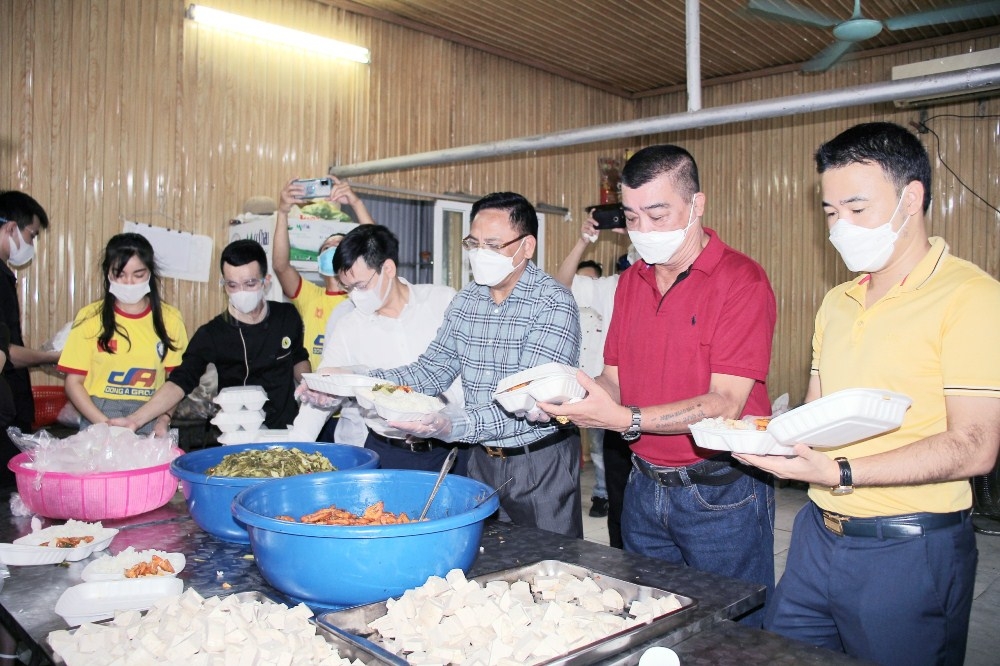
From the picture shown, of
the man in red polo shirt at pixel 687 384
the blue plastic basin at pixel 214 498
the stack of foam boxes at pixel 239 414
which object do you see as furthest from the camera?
the stack of foam boxes at pixel 239 414

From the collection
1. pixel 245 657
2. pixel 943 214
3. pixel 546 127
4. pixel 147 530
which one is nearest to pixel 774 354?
pixel 943 214

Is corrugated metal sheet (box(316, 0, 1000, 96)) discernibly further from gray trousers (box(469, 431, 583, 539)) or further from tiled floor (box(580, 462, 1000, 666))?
gray trousers (box(469, 431, 583, 539))

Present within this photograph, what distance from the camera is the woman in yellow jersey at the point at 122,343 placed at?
322cm

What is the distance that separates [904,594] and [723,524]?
53cm

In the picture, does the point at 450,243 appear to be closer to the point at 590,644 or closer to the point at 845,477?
the point at 845,477

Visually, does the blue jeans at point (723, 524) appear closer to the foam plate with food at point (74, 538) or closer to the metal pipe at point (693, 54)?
the foam plate with food at point (74, 538)

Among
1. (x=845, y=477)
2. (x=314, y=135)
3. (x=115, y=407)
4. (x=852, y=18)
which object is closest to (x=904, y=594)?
(x=845, y=477)

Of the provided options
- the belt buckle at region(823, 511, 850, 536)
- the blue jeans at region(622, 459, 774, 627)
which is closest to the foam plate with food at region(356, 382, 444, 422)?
the blue jeans at region(622, 459, 774, 627)

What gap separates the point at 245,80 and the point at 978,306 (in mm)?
4818

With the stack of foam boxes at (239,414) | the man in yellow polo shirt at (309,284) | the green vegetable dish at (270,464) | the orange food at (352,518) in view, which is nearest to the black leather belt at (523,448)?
the green vegetable dish at (270,464)

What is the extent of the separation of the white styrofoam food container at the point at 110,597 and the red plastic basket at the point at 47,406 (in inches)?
120

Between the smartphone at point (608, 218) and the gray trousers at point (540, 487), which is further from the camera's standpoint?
the smartphone at point (608, 218)

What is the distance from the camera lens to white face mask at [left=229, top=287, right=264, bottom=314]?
3582 mm

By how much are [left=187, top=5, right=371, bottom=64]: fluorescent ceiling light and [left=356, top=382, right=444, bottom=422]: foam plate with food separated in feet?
11.6
